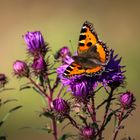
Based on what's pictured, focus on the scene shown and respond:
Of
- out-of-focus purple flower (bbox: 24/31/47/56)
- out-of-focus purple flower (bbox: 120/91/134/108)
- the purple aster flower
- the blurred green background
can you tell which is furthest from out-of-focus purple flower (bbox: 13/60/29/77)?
the blurred green background

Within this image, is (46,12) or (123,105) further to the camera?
(46,12)

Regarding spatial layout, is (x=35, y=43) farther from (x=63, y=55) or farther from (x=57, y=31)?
(x=57, y=31)

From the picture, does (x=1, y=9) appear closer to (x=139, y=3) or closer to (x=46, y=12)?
(x=46, y=12)

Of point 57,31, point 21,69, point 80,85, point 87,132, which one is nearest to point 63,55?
point 21,69

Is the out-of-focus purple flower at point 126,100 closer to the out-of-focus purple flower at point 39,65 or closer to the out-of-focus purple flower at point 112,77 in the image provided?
the out-of-focus purple flower at point 112,77

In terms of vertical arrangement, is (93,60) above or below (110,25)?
below

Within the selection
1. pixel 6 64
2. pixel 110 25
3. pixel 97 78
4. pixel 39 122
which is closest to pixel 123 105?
pixel 97 78

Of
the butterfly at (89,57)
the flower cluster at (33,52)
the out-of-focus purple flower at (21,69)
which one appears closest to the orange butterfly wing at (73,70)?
the butterfly at (89,57)
